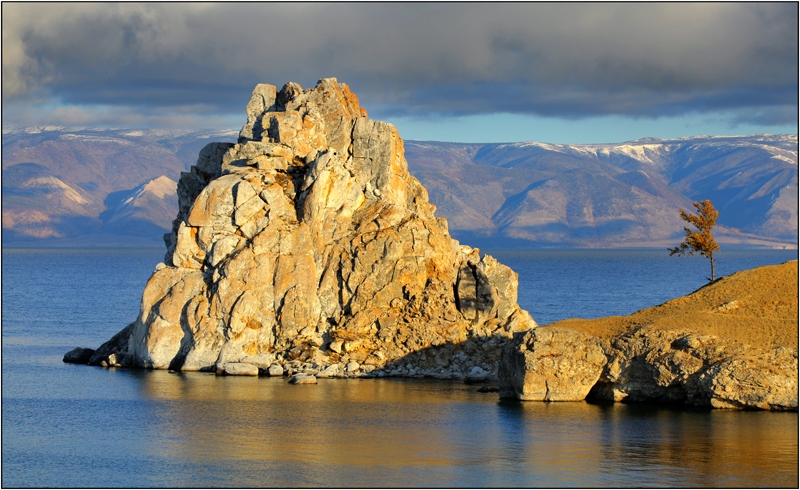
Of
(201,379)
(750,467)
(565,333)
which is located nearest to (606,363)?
(565,333)

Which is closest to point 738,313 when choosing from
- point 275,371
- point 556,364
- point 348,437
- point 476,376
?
point 556,364

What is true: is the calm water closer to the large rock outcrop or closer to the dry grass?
the large rock outcrop

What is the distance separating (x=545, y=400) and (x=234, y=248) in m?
23.5

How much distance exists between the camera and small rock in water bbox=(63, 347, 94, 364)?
72125mm

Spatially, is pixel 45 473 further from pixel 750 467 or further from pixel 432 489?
pixel 750 467

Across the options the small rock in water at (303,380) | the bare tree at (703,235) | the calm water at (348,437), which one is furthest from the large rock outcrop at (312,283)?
the bare tree at (703,235)

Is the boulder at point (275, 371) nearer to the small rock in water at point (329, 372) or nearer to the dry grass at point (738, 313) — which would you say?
the small rock in water at point (329, 372)

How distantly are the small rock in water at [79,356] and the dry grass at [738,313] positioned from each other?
106 ft

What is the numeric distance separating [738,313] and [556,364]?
31.5 feet

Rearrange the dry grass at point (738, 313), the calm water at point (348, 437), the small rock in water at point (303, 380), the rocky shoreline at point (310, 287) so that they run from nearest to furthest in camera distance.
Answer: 1. the calm water at point (348, 437)
2. the dry grass at point (738, 313)
3. the small rock in water at point (303, 380)
4. the rocky shoreline at point (310, 287)

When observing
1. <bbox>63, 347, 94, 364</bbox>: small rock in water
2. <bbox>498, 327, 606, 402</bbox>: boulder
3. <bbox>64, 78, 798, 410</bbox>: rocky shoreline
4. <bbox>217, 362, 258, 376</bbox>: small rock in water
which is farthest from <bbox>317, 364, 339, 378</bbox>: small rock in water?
<bbox>63, 347, 94, 364</bbox>: small rock in water

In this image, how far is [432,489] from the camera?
3781cm

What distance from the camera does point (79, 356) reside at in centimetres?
7256

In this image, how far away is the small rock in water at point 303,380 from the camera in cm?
6155
